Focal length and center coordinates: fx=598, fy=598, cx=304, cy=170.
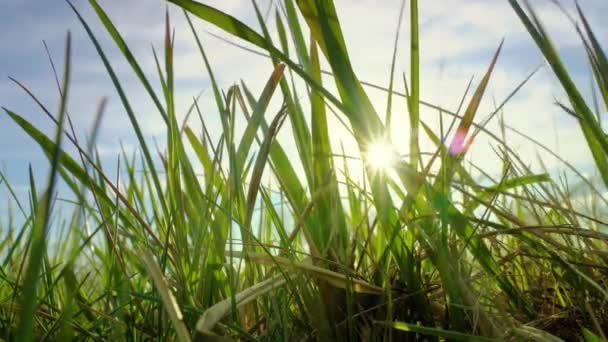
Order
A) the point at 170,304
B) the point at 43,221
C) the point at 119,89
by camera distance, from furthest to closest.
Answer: the point at 119,89, the point at 170,304, the point at 43,221

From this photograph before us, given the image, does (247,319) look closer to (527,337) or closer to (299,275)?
(299,275)

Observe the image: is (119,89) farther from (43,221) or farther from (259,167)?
(43,221)

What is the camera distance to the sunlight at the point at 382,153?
2.49ft

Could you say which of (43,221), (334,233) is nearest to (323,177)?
(334,233)

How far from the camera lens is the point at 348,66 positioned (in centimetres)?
72

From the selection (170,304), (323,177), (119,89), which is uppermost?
(119,89)

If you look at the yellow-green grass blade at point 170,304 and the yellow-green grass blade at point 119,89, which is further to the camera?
the yellow-green grass blade at point 119,89

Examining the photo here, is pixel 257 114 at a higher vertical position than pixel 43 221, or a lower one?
higher

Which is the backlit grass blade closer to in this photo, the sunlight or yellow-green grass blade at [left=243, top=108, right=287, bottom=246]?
the sunlight

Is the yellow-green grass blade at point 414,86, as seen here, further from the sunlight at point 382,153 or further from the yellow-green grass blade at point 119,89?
the yellow-green grass blade at point 119,89

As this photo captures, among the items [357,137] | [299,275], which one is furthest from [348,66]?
[299,275]

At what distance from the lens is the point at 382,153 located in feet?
2.54

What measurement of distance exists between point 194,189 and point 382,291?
13.1 inches

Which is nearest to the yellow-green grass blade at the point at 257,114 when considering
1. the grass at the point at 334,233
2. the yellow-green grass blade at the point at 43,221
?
the grass at the point at 334,233
